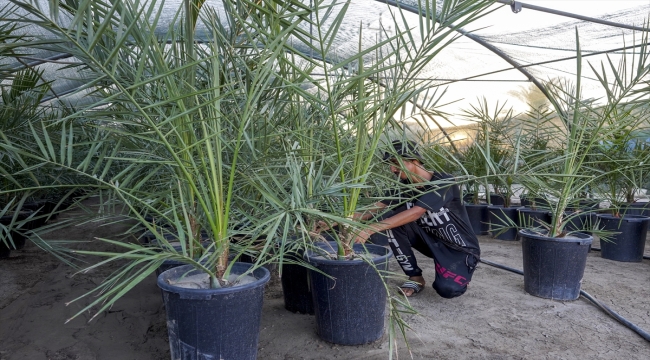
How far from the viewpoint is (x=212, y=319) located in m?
1.12

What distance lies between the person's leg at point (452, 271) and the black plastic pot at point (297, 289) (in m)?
0.52

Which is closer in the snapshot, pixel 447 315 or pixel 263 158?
pixel 263 158

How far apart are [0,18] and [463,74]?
147 inches

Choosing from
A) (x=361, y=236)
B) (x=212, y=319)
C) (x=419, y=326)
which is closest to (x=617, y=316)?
(x=419, y=326)

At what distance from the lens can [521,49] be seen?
3.48 metres

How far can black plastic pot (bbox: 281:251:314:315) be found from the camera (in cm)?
174

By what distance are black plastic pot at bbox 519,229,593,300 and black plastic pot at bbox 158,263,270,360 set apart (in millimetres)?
1248

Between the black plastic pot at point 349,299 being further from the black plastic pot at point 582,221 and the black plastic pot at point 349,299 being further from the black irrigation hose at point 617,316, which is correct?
the black plastic pot at point 582,221

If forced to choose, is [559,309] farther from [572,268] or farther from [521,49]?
[521,49]

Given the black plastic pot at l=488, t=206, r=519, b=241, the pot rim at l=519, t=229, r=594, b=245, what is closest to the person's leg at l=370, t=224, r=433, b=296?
the pot rim at l=519, t=229, r=594, b=245

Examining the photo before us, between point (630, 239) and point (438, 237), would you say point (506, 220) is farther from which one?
point (438, 237)

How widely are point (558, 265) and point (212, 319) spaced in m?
1.38

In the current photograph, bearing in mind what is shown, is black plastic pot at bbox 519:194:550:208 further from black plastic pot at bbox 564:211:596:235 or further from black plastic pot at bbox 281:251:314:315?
black plastic pot at bbox 281:251:314:315

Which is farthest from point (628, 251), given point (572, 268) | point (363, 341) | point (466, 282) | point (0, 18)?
point (0, 18)
